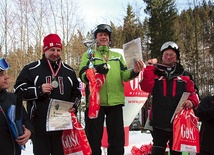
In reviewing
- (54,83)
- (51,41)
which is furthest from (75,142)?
(51,41)

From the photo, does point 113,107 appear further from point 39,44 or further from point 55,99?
point 39,44

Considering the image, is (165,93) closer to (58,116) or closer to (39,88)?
(58,116)

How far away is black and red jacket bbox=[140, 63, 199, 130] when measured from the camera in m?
3.46

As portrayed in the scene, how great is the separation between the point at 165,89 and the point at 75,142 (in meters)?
1.32

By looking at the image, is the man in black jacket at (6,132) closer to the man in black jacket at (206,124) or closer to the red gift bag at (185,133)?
the red gift bag at (185,133)

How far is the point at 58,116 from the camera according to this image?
10.0 feet

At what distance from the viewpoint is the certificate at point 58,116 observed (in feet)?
9.82

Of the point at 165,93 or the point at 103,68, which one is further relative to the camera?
the point at 165,93

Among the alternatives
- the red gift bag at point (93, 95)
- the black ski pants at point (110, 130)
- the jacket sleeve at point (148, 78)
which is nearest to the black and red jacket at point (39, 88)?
the red gift bag at point (93, 95)

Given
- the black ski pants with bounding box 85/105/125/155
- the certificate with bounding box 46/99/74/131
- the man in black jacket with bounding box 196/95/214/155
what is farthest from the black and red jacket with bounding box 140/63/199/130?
the certificate with bounding box 46/99/74/131

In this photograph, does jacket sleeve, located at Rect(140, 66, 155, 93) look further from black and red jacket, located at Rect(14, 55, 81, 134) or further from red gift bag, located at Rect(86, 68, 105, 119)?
black and red jacket, located at Rect(14, 55, 81, 134)

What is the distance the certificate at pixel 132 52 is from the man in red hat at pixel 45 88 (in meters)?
0.75

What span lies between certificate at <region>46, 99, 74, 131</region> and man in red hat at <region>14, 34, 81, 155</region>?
6 cm

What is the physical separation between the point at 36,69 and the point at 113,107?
1.06 meters
